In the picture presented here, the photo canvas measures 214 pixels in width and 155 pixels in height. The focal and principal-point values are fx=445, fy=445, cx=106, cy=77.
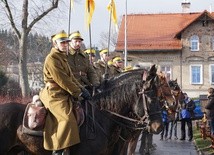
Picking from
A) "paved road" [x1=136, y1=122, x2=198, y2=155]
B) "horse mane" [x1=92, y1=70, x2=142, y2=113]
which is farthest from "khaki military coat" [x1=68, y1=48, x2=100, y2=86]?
"paved road" [x1=136, y1=122, x2=198, y2=155]

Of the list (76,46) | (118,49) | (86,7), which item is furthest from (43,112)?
(118,49)

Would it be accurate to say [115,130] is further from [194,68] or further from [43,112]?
[194,68]

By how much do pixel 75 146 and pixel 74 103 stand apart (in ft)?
2.08

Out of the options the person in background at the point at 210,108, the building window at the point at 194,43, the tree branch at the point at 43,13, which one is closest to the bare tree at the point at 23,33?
the tree branch at the point at 43,13

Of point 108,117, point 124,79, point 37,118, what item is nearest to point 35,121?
point 37,118

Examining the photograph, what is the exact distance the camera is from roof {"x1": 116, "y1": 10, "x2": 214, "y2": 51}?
47625mm

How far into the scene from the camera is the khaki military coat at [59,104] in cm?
639

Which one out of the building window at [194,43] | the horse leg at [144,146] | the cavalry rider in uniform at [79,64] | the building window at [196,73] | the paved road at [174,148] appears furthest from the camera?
the building window at [196,73]

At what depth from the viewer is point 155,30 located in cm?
4962

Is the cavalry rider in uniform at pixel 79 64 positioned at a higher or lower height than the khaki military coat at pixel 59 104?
higher

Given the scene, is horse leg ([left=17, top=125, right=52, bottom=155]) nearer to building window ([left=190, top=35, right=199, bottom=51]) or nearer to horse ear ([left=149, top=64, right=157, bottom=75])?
horse ear ([left=149, top=64, right=157, bottom=75])

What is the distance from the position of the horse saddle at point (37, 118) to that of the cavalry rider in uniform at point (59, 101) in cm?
8

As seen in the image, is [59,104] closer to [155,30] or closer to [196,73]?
[196,73]

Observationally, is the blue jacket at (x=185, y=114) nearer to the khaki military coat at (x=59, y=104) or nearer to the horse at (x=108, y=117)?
the horse at (x=108, y=117)
